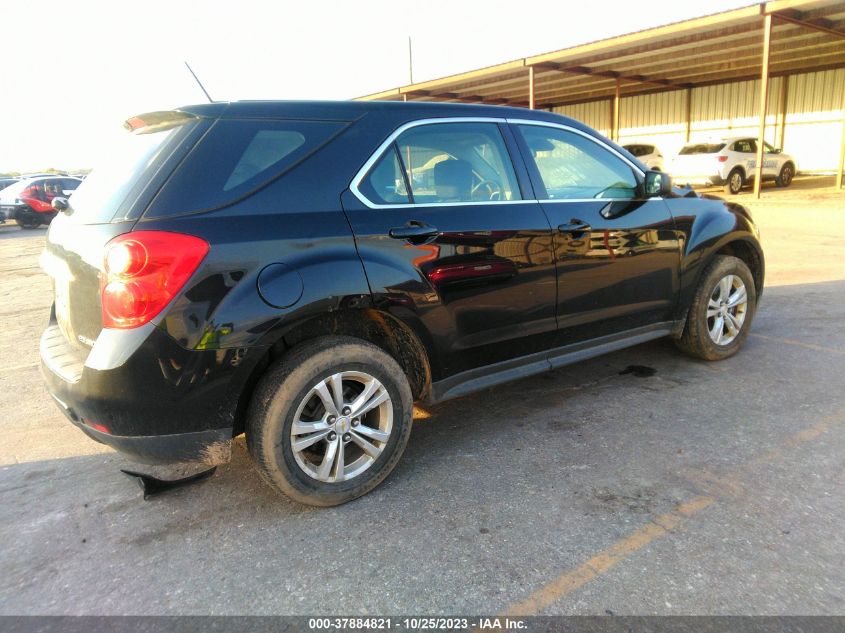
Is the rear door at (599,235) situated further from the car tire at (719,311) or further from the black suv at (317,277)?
the car tire at (719,311)

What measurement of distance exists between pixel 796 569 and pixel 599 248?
6.25 ft

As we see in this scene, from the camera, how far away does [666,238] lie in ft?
12.6

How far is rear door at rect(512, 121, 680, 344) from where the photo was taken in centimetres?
338

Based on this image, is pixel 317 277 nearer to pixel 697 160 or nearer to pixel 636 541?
pixel 636 541

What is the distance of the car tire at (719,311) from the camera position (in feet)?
13.7

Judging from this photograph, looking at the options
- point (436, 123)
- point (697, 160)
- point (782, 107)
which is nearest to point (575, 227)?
point (436, 123)

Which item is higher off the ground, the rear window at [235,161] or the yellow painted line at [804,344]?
the rear window at [235,161]

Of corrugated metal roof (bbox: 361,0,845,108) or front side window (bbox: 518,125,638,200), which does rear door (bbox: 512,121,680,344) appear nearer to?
front side window (bbox: 518,125,638,200)

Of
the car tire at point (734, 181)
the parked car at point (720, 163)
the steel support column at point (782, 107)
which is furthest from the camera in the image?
the steel support column at point (782, 107)

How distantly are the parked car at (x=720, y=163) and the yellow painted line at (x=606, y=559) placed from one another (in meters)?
18.0

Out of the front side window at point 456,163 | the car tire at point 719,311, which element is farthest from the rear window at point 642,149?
the front side window at point 456,163

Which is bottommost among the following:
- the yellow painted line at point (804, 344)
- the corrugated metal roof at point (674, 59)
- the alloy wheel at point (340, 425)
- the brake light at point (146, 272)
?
the yellow painted line at point (804, 344)

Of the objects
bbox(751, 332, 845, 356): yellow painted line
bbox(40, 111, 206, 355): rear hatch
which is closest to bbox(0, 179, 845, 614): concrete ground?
bbox(751, 332, 845, 356): yellow painted line

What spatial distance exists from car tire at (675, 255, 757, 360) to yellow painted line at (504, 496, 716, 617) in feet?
6.10
